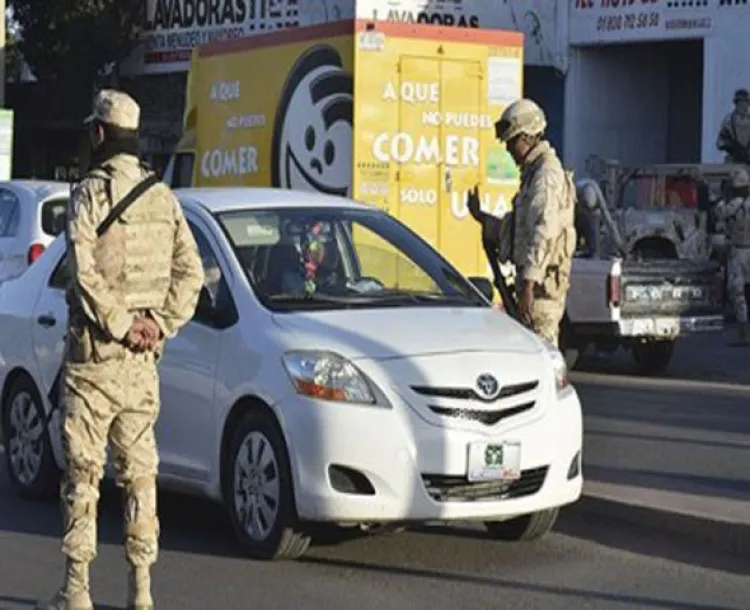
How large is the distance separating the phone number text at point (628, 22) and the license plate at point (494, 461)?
21610mm

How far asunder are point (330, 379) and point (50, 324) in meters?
2.33

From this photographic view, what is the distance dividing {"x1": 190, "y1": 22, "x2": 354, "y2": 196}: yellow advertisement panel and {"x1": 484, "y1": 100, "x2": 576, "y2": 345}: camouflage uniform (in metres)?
5.38

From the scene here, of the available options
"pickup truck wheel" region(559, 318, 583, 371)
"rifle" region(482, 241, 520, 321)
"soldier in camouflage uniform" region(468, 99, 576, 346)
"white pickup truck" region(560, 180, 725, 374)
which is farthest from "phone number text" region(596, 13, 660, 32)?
Result: "soldier in camouflage uniform" region(468, 99, 576, 346)

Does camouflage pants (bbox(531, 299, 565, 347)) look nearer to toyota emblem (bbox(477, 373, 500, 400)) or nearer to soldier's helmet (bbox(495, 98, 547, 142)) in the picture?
soldier's helmet (bbox(495, 98, 547, 142))

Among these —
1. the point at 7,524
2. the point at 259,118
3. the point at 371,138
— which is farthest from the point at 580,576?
the point at 259,118

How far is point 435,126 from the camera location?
15258mm

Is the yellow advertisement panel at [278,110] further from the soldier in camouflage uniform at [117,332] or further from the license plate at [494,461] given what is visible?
the soldier in camouflage uniform at [117,332]

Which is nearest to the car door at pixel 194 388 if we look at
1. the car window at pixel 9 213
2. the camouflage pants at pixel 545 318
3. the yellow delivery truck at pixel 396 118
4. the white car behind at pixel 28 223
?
the camouflage pants at pixel 545 318

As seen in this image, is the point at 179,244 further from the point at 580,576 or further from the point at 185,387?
the point at 580,576

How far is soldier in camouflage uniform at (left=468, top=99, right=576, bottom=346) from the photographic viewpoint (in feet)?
30.9

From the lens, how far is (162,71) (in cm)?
3438

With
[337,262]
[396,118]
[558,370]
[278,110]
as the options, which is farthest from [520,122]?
[278,110]

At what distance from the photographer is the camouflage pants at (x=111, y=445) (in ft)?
21.7

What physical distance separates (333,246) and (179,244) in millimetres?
2277
